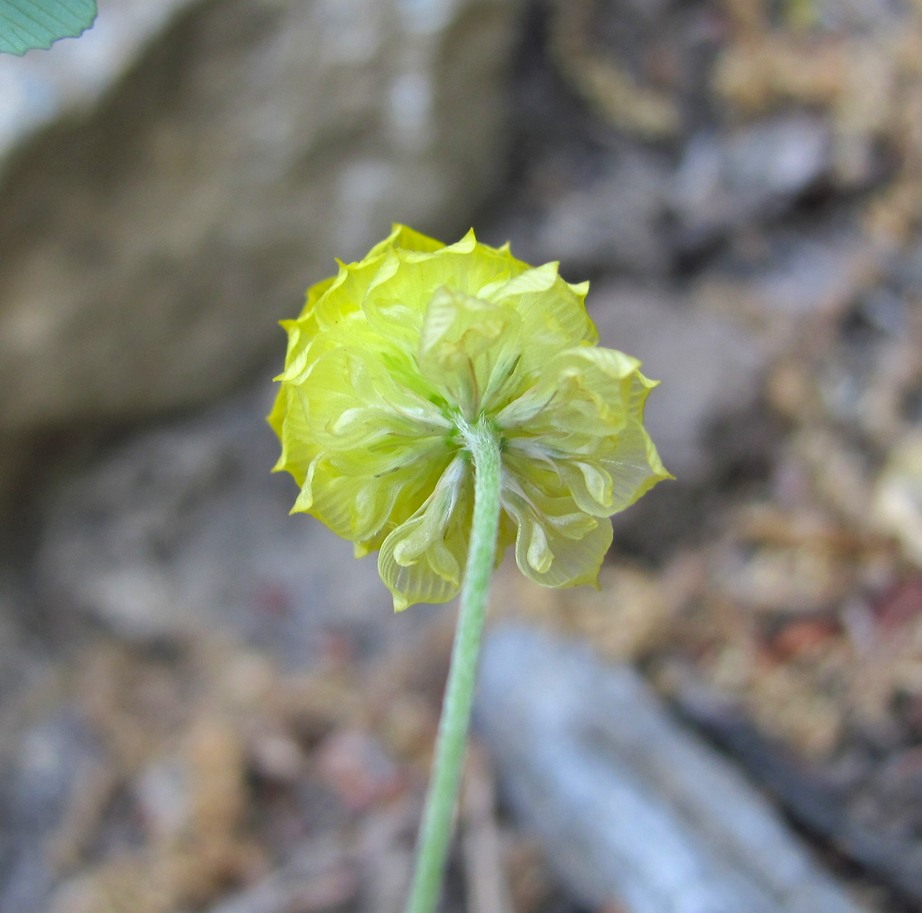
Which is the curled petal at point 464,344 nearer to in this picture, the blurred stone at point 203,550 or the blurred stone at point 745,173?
the blurred stone at point 203,550

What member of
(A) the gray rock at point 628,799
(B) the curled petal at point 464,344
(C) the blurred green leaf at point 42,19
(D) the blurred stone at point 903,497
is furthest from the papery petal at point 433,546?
(D) the blurred stone at point 903,497

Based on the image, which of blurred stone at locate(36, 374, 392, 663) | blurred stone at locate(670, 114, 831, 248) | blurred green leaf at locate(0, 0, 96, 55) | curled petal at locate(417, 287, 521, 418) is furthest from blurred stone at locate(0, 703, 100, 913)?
blurred stone at locate(670, 114, 831, 248)

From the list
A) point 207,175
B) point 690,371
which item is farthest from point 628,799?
point 207,175

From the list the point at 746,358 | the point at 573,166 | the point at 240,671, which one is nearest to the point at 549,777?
the point at 240,671

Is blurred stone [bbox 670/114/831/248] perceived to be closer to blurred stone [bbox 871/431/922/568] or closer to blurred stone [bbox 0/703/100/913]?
blurred stone [bbox 871/431/922/568]

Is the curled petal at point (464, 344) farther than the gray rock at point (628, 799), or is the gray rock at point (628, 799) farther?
the gray rock at point (628, 799)

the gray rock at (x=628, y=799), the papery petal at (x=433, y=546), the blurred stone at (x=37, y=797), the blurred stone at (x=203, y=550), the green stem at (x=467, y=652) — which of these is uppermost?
the blurred stone at (x=203, y=550)

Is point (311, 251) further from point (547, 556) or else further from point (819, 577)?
point (547, 556)
